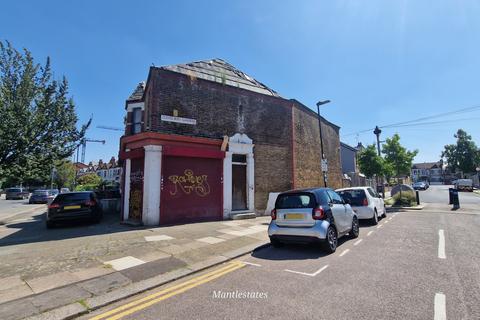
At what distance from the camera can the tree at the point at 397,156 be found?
20.3 meters

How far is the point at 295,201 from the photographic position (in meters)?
6.90

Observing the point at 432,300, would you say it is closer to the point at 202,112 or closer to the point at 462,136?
the point at 202,112

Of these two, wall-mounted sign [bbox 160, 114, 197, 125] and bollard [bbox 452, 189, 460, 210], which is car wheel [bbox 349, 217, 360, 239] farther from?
bollard [bbox 452, 189, 460, 210]

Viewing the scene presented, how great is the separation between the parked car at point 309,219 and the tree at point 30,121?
12.5m

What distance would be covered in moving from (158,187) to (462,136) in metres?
76.1

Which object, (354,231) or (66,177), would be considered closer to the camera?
(354,231)

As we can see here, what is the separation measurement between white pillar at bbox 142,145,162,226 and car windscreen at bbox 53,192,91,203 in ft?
10.0

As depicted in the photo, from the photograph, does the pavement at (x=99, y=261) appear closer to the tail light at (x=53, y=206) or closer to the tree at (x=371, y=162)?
the tail light at (x=53, y=206)

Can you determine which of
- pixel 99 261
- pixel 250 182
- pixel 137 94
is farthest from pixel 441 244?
pixel 137 94

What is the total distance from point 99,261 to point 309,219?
4.99 meters

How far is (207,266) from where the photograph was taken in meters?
5.46

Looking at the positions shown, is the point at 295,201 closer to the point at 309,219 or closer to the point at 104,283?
the point at 309,219

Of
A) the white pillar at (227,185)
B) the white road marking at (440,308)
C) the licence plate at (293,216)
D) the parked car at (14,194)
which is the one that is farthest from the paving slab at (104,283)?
the parked car at (14,194)

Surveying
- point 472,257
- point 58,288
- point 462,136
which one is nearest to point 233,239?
point 58,288
